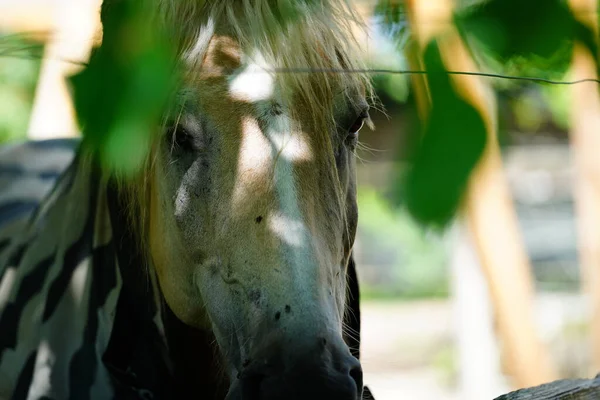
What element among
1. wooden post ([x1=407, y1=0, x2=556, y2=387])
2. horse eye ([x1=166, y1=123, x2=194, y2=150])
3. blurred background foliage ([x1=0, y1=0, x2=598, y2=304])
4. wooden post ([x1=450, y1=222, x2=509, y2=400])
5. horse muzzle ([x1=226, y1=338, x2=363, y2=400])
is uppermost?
blurred background foliage ([x1=0, y1=0, x2=598, y2=304])

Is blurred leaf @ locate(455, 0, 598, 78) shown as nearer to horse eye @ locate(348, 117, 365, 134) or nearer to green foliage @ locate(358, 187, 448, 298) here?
horse eye @ locate(348, 117, 365, 134)

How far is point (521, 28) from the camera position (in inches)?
22.3

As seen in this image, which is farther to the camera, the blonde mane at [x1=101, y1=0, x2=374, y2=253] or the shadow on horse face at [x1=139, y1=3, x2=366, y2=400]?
the blonde mane at [x1=101, y1=0, x2=374, y2=253]

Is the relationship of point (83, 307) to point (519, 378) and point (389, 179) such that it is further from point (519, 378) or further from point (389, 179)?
point (519, 378)

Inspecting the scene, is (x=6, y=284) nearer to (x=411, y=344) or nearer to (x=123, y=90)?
(x=123, y=90)

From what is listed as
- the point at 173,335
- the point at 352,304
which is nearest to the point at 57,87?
the point at 173,335

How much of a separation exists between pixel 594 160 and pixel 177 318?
266 cm

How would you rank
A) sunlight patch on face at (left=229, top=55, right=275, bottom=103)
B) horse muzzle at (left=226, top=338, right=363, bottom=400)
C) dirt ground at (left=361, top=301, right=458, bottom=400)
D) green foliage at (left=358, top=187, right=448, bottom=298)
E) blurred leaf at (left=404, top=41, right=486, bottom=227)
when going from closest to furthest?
blurred leaf at (left=404, top=41, right=486, bottom=227) → horse muzzle at (left=226, top=338, right=363, bottom=400) → sunlight patch on face at (left=229, top=55, right=275, bottom=103) → dirt ground at (left=361, top=301, right=458, bottom=400) → green foliage at (left=358, top=187, right=448, bottom=298)

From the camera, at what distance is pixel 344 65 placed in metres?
1.75

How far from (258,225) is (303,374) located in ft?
1.07

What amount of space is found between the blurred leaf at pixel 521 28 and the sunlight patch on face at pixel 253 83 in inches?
37.7

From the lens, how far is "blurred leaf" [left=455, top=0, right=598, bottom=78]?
56cm

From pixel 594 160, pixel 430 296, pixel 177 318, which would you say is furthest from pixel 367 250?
pixel 177 318

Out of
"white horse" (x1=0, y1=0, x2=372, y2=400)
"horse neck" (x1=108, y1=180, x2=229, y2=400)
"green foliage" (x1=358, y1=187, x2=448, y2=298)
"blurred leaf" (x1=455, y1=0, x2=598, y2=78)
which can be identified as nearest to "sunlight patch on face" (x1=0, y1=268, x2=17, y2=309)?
"white horse" (x1=0, y1=0, x2=372, y2=400)
